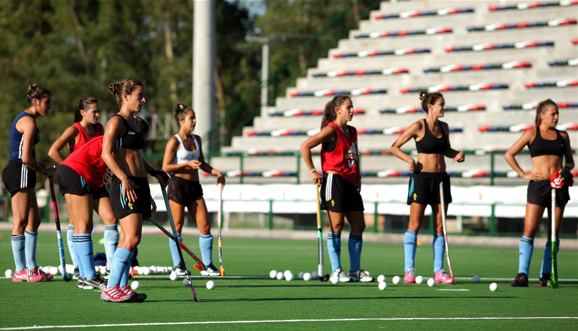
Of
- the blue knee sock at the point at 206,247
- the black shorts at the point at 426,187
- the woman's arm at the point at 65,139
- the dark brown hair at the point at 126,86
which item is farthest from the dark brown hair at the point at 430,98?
the woman's arm at the point at 65,139

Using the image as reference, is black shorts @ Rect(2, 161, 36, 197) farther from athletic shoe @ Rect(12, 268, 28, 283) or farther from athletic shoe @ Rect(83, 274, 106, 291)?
athletic shoe @ Rect(83, 274, 106, 291)

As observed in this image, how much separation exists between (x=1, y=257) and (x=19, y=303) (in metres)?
6.13

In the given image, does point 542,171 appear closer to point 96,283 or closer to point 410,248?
point 410,248

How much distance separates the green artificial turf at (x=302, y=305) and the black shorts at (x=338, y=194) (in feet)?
3.04

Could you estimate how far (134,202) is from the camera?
7.79m

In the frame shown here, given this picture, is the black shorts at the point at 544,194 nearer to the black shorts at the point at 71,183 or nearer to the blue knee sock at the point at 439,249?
the blue knee sock at the point at 439,249

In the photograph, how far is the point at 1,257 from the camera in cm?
1375

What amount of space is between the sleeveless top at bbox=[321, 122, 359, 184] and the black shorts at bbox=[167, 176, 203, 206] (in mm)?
1880

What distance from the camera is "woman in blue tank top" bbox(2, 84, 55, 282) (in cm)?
974

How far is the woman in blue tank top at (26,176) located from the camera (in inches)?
384

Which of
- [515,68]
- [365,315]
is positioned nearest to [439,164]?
[365,315]

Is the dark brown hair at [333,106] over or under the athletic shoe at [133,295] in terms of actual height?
over

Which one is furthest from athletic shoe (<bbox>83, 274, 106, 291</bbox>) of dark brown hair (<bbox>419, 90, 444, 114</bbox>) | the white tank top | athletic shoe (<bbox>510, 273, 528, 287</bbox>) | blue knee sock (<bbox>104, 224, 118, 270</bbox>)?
athletic shoe (<bbox>510, 273, 528, 287</bbox>)

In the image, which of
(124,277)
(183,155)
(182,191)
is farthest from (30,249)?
(183,155)
